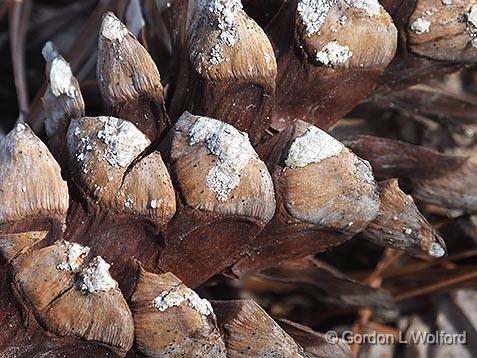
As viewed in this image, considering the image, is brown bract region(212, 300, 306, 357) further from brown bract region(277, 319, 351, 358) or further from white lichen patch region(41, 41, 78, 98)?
white lichen patch region(41, 41, 78, 98)

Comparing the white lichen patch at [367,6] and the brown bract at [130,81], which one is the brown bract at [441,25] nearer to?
the white lichen patch at [367,6]

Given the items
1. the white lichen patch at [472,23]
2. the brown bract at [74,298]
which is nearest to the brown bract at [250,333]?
the brown bract at [74,298]

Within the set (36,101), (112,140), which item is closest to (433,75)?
(112,140)

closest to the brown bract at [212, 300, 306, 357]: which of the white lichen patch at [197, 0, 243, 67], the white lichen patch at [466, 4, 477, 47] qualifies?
the white lichen patch at [197, 0, 243, 67]

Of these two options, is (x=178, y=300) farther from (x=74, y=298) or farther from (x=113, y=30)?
(x=113, y=30)

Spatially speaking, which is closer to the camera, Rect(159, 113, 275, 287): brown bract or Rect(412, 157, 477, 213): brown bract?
Rect(159, 113, 275, 287): brown bract

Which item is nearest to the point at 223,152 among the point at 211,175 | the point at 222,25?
the point at 211,175
